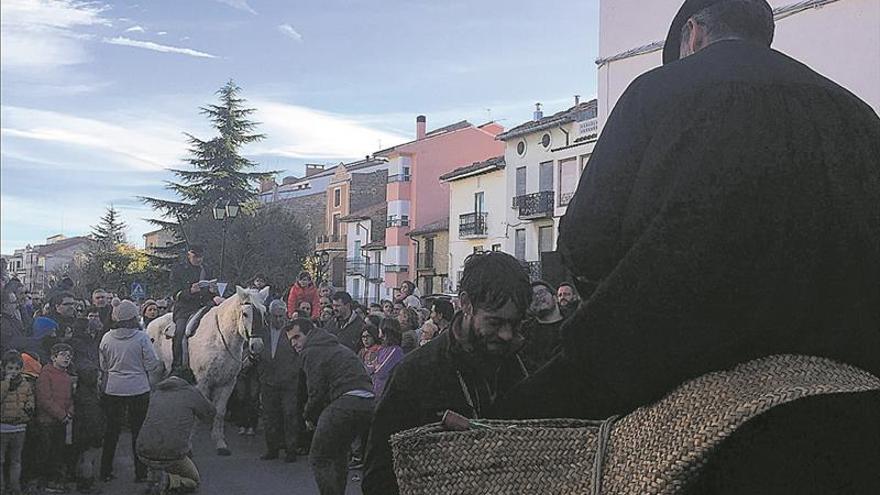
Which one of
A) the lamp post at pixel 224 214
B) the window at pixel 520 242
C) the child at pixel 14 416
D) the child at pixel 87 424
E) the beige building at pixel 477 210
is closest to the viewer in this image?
the child at pixel 14 416

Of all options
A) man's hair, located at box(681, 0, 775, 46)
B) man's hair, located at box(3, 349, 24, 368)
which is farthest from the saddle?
man's hair, located at box(681, 0, 775, 46)

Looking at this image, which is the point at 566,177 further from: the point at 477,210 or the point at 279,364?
the point at 279,364

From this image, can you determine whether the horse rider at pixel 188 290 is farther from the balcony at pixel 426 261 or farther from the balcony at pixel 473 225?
the balcony at pixel 473 225

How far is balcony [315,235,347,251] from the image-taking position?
626 inches

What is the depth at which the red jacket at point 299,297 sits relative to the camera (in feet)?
44.3

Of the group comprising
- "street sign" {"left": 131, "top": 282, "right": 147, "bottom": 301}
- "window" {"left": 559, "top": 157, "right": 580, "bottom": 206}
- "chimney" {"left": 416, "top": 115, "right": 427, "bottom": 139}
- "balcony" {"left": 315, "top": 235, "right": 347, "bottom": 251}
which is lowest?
"street sign" {"left": 131, "top": 282, "right": 147, "bottom": 301}

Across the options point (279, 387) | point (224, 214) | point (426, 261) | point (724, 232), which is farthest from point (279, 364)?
point (426, 261)

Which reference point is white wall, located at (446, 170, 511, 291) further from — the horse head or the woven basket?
the woven basket

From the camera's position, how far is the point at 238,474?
1120cm

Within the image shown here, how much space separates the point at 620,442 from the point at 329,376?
7.12 metres

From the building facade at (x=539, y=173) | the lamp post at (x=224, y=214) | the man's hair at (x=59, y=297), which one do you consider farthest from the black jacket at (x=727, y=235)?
the building facade at (x=539, y=173)

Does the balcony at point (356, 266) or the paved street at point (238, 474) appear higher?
the balcony at point (356, 266)

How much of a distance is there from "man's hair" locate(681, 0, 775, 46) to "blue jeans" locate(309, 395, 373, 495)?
6.70m

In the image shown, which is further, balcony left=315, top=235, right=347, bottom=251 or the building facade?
the building facade
